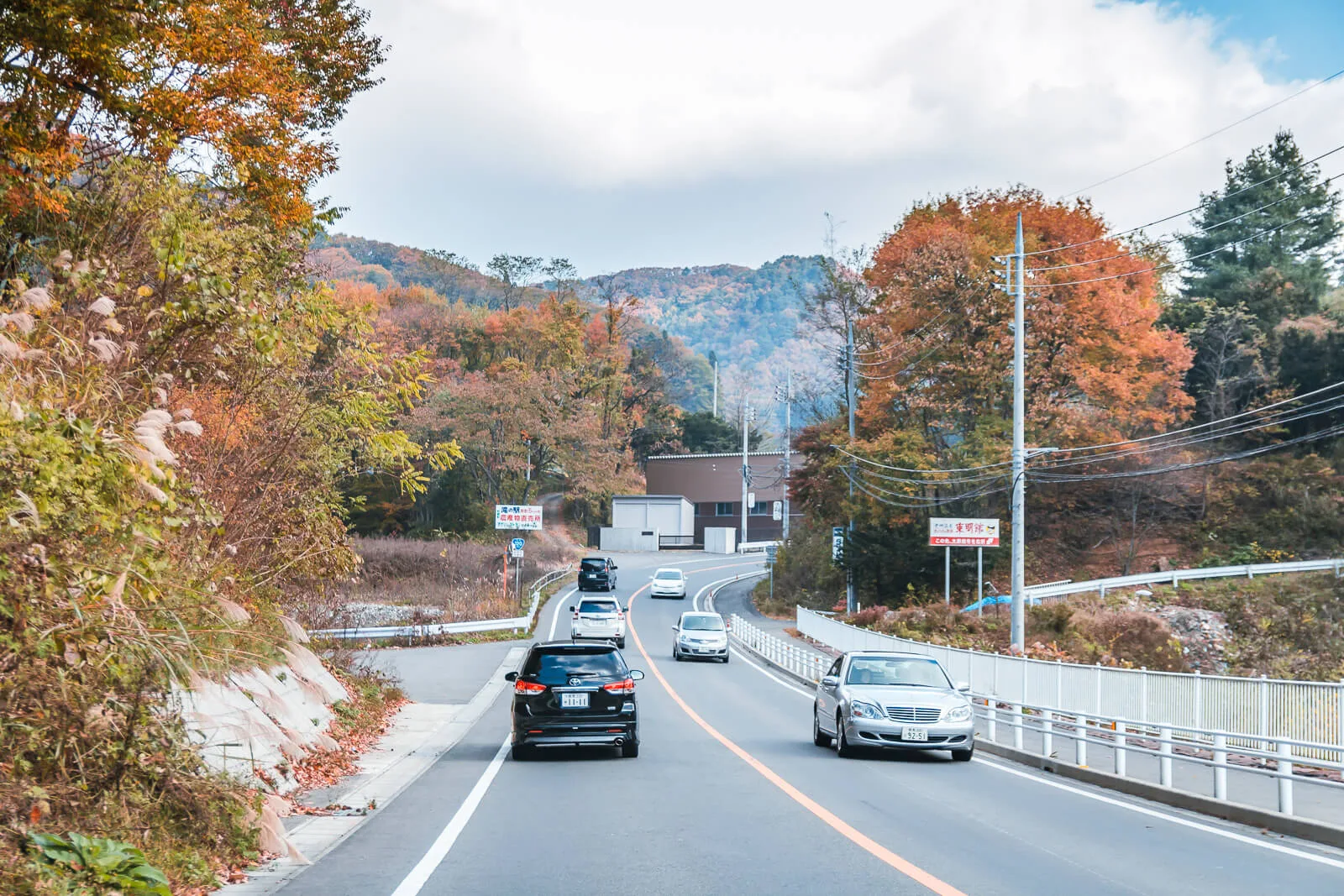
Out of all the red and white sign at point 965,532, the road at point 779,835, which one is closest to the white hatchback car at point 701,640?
the red and white sign at point 965,532

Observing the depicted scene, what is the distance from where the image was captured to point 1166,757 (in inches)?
528

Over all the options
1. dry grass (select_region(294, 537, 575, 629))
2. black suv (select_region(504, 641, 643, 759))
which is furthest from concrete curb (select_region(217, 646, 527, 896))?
dry grass (select_region(294, 537, 575, 629))

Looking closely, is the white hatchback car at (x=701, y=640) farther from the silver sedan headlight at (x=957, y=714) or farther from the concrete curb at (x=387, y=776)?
the silver sedan headlight at (x=957, y=714)

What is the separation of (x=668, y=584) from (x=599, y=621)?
24.6m

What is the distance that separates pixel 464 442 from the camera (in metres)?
76.7

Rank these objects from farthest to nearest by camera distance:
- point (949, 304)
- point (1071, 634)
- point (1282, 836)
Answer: point (949, 304)
point (1071, 634)
point (1282, 836)

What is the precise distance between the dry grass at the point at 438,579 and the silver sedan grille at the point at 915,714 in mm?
28042

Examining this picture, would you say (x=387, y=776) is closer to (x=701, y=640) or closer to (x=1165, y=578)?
(x=701, y=640)

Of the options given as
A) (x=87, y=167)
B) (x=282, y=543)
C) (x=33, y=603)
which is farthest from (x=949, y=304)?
(x=33, y=603)

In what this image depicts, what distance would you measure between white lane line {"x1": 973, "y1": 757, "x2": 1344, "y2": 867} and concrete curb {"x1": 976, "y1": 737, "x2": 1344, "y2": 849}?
0.45 meters

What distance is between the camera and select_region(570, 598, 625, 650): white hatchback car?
3997 cm

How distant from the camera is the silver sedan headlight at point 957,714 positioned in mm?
16562

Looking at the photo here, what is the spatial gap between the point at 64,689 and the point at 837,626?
33.5 meters

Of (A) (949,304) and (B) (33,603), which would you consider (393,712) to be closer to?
(B) (33,603)
